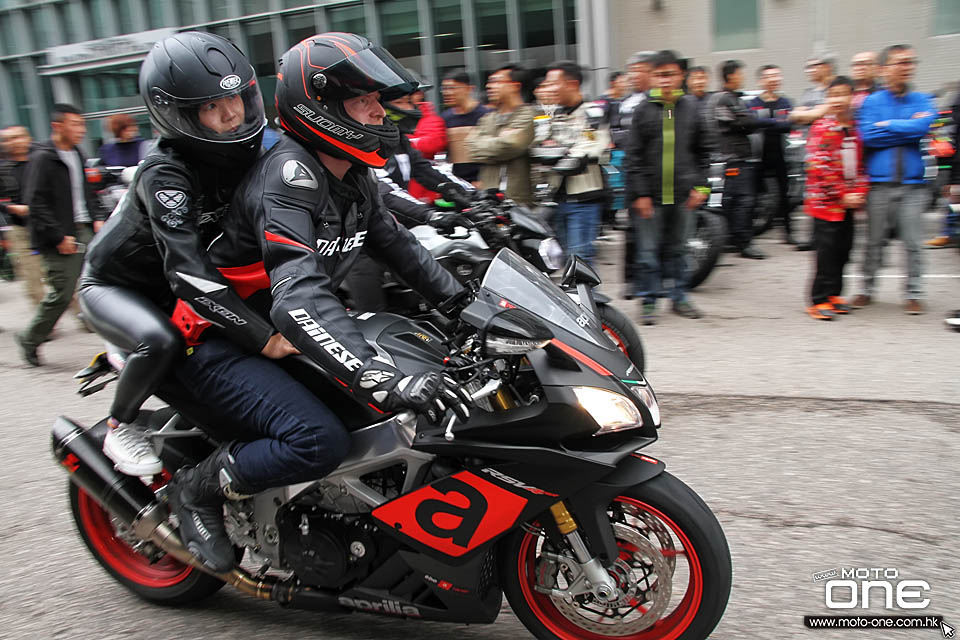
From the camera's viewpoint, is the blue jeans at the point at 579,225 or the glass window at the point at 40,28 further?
the glass window at the point at 40,28

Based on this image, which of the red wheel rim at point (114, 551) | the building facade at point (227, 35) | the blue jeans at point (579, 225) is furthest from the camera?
the building facade at point (227, 35)

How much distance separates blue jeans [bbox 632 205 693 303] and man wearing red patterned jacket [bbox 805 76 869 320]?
1.10m

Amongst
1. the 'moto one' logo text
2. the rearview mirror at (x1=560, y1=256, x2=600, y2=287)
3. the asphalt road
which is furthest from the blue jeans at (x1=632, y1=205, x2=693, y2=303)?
the 'moto one' logo text

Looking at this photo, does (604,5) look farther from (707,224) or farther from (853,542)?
(853,542)

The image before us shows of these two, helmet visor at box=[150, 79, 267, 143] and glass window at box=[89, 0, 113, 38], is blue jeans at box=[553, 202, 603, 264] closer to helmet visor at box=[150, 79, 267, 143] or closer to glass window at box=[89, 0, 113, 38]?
helmet visor at box=[150, 79, 267, 143]

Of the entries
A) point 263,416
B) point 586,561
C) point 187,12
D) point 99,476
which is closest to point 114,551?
point 99,476

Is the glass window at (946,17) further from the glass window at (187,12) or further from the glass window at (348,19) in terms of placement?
the glass window at (187,12)

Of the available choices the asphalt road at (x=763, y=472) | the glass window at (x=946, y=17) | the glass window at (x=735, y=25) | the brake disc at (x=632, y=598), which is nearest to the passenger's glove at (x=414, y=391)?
the brake disc at (x=632, y=598)

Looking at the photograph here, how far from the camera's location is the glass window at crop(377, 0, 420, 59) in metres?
17.9

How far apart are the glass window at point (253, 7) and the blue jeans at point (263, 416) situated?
18.3m

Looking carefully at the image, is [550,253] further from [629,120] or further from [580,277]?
[629,120]

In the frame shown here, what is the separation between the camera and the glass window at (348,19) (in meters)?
18.5

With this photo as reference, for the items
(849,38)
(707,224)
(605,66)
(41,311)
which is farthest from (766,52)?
(41,311)

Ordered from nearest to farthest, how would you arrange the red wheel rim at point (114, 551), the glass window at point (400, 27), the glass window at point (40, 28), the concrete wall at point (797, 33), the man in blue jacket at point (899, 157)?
the red wheel rim at point (114, 551) → the man in blue jacket at point (899, 157) → the concrete wall at point (797, 33) → the glass window at point (400, 27) → the glass window at point (40, 28)
